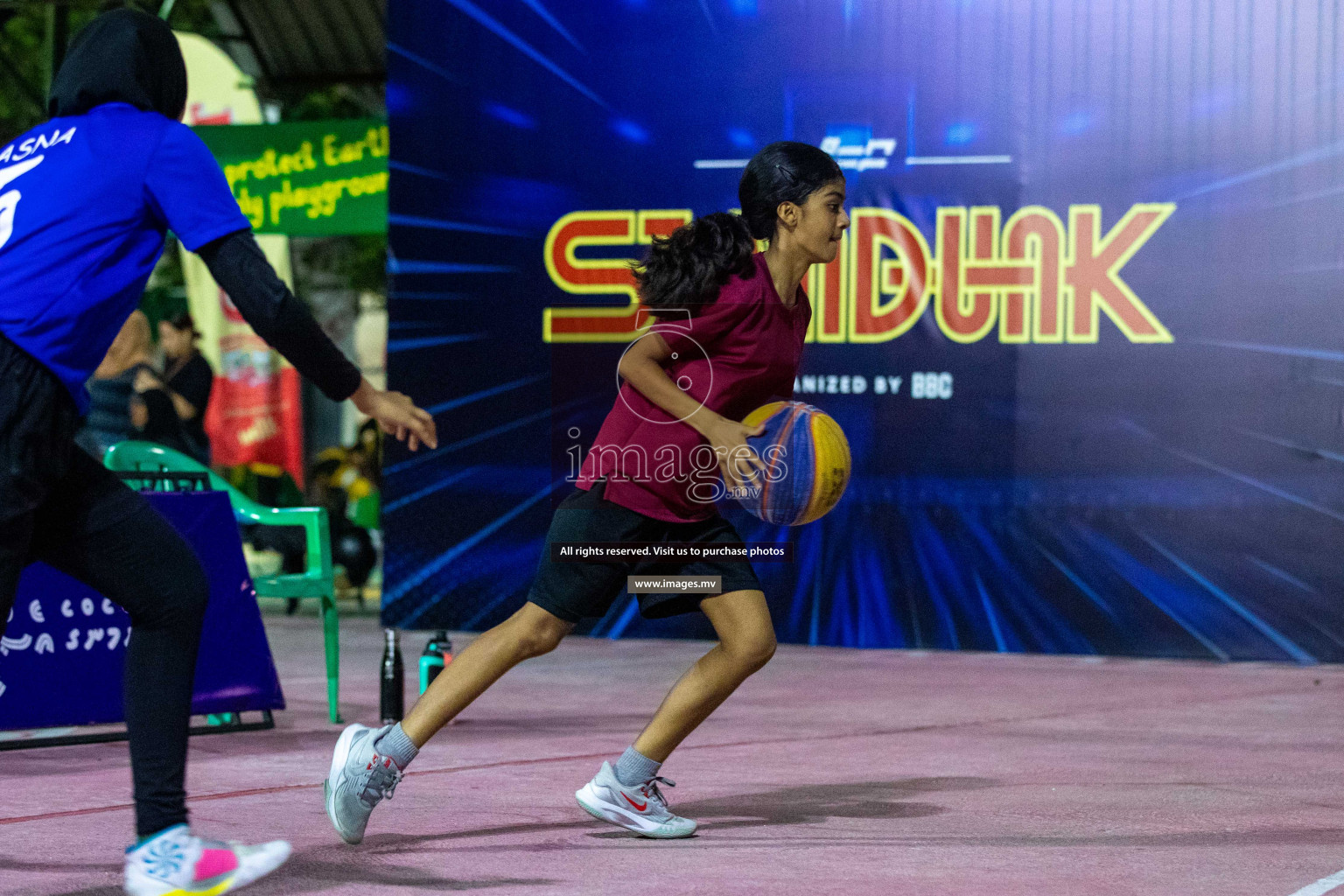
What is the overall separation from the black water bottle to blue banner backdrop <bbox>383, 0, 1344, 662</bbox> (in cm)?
366

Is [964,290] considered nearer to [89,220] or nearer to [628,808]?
[628,808]

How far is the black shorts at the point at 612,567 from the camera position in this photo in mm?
4578

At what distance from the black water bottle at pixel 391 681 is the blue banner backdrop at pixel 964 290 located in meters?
3.66

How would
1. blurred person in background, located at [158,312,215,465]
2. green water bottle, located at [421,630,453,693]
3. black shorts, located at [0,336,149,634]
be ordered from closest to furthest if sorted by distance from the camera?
black shorts, located at [0,336,149,634] < green water bottle, located at [421,630,453,693] < blurred person in background, located at [158,312,215,465]

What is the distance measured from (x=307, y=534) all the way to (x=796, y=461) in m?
3.18

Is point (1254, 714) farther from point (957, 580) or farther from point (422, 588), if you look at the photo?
point (422, 588)

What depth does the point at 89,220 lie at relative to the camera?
11.3 ft

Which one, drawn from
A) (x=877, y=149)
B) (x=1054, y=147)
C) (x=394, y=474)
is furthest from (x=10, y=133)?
(x=1054, y=147)

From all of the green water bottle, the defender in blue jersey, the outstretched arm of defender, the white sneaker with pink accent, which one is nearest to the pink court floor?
the green water bottle

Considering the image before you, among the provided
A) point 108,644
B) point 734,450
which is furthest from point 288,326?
point 108,644

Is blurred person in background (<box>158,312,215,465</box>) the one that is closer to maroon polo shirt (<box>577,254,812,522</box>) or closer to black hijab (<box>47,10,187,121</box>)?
maroon polo shirt (<box>577,254,812,522</box>)

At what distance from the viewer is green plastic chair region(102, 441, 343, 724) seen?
7.10 metres

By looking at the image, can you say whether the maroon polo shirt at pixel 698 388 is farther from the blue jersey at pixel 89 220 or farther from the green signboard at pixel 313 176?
the green signboard at pixel 313 176

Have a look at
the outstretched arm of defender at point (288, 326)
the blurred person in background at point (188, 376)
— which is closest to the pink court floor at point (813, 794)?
the outstretched arm of defender at point (288, 326)
